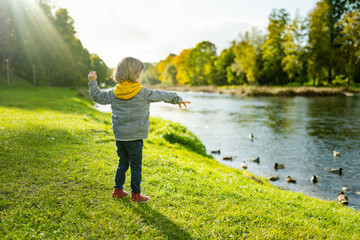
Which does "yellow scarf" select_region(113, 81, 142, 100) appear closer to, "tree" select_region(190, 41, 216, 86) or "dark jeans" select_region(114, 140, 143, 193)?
"dark jeans" select_region(114, 140, 143, 193)

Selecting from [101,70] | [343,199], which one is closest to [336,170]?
[343,199]

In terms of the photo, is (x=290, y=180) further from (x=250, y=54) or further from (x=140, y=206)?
(x=250, y=54)

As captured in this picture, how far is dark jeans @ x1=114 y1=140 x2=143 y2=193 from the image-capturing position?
429 cm

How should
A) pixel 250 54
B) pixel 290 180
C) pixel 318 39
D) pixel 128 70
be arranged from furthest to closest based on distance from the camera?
pixel 250 54 < pixel 318 39 < pixel 290 180 < pixel 128 70

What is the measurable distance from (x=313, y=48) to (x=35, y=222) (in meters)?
56.3

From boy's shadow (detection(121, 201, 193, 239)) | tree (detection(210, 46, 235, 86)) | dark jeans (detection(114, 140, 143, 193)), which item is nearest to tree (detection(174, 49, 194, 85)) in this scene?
tree (detection(210, 46, 235, 86))

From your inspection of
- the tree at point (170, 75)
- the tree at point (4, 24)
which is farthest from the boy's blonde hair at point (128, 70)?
the tree at point (170, 75)

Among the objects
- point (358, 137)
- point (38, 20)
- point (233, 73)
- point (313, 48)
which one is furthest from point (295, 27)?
point (38, 20)

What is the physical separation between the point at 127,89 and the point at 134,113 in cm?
40

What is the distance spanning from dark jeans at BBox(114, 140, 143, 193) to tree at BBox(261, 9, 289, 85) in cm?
6069

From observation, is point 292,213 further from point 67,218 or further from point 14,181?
point 14,181

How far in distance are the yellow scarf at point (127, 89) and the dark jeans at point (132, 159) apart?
2.44 ft

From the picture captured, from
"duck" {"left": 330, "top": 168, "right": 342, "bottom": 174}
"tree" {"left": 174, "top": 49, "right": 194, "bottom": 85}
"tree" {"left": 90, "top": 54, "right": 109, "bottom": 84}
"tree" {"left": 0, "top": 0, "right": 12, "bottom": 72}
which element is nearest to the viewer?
"tree" {"left": 90, "top": 54, "right": 109, "bottom": 84}

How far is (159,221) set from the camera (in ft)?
12.9
